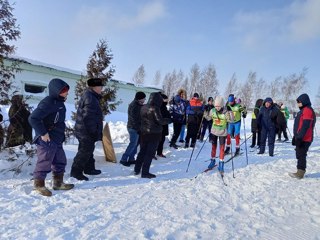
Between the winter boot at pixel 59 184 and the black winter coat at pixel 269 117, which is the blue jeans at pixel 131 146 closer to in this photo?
the winter boot at pixel 59 184

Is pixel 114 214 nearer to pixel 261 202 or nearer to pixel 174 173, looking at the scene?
pixel 261 202

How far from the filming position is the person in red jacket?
7332mm

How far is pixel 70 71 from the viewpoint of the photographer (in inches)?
976

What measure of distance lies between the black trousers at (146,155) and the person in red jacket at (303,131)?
3.47m

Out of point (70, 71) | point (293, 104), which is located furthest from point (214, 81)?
point (70, 71)

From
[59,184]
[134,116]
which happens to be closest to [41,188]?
[59,184]

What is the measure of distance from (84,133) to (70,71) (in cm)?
1997

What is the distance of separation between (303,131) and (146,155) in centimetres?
379

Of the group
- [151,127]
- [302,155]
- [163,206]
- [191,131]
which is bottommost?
[163,206]

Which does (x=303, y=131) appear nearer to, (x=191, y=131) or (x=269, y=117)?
(x=269, y=117)

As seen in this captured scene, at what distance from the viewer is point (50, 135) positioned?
523cm

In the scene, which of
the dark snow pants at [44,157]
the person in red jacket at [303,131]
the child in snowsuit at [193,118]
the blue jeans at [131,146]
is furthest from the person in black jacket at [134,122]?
the person in red jacket at [303,131]

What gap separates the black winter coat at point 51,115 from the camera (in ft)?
16.2

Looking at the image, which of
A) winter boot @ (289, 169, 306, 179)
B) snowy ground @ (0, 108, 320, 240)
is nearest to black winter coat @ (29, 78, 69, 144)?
snowy ground @ (0, 108, 320, 240)
